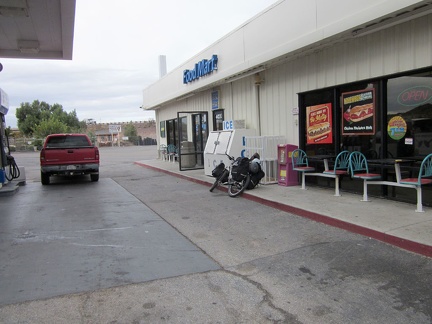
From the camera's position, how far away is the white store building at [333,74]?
685cm

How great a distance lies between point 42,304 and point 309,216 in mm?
4835

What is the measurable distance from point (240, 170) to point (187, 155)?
22.5ft

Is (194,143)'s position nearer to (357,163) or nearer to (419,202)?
(357,163)

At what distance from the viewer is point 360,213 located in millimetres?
6574

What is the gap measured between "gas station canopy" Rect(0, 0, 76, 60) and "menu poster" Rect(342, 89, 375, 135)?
22.8 feet

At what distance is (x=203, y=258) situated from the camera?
505 centimetres

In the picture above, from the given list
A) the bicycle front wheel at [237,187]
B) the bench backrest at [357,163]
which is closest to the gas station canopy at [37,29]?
the bicycle front wheel at [237,187]

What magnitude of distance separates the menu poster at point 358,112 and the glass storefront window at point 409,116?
41 cm

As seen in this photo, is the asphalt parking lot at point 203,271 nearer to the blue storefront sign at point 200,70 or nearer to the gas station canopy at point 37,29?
the gas station canopy at point 37,29

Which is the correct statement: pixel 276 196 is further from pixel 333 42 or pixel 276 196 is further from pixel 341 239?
pixel 333 42

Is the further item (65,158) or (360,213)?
(65,158)

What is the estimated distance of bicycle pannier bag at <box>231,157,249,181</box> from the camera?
9.57 metres

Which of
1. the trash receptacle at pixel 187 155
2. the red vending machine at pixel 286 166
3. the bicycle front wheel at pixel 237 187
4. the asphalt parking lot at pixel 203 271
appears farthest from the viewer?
the trash receptacle at pixel 187 155

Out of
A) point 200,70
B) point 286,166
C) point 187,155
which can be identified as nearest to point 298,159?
point 286,166
